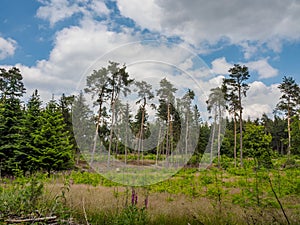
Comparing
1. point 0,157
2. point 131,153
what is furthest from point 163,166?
point 0,157

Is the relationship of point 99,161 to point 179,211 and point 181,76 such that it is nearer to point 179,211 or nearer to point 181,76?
point 179,211

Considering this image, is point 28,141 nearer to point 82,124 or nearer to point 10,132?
point 10,132

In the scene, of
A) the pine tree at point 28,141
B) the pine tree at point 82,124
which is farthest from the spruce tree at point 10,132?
the pine tree at point 82,124

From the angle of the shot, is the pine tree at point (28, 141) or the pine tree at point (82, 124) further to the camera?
the pine tree at point (28, 141)

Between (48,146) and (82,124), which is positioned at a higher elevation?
(82,124)

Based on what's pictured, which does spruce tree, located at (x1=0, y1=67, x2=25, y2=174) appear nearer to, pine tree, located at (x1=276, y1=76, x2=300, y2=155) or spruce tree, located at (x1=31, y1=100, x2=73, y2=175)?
spruce tree, located at (x1=31, y1=100, x2=73, y2=175)

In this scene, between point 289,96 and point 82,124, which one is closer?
point 82,124

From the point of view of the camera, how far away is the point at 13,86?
85.6 ft

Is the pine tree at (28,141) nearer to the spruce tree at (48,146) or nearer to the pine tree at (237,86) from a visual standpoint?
the spruce tree at (48,146)

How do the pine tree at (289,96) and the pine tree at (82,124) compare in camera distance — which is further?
the pine tree at (289,96)

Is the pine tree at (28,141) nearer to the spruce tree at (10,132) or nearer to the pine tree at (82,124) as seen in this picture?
the spruce tree at (10,132)

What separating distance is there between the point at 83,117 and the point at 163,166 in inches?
75.6

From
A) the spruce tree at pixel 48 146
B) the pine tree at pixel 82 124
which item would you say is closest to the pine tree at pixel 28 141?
the spruce tree at pixel 48 146

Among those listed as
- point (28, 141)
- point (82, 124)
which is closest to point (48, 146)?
point (28, 141)
